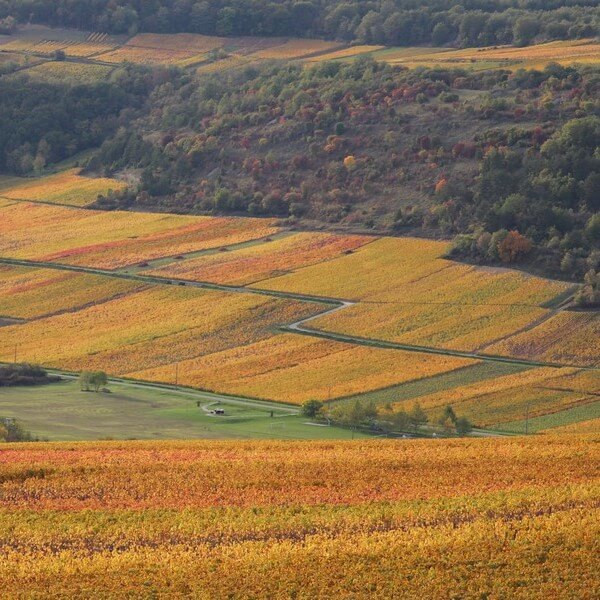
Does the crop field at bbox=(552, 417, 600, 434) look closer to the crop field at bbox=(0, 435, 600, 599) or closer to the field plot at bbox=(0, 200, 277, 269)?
the crop field at bbox=(0, 435, 600, 599)

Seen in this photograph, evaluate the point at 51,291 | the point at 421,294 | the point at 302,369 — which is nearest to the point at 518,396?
the point at 302,369

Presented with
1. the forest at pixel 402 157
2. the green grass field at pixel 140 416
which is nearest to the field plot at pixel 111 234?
the forest at pixel 402 157

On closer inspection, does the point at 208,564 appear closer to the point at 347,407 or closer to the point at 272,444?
the point at 272,444

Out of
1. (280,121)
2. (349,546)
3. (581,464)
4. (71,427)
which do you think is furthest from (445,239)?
(349,546)

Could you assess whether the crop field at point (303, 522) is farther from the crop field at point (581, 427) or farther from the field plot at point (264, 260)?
the field plot at point (264, 260)

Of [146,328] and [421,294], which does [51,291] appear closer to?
[146,328]
